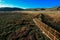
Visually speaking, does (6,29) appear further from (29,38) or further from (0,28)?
(29,38)

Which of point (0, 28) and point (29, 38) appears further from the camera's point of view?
point (0, 28)

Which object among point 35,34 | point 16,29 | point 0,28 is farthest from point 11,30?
point 35,34

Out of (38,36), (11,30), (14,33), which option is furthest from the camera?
(11,30)

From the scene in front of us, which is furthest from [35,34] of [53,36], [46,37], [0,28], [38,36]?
[0,28]

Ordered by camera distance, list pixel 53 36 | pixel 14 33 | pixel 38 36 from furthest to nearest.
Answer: pixel 14 33
pixel 38 36
pixel 53 36

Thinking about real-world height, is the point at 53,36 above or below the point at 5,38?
above

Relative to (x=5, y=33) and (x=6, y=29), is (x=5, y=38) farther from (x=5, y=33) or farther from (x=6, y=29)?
(x=6, y=29)

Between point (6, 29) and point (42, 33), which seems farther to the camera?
point (6, 29)

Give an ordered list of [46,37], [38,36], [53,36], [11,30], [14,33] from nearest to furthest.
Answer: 1. [53,36]
2. [46,37]
3. [38,36]
4. [14,33]
5. [11,30]

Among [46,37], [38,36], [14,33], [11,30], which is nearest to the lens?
[46,37]
